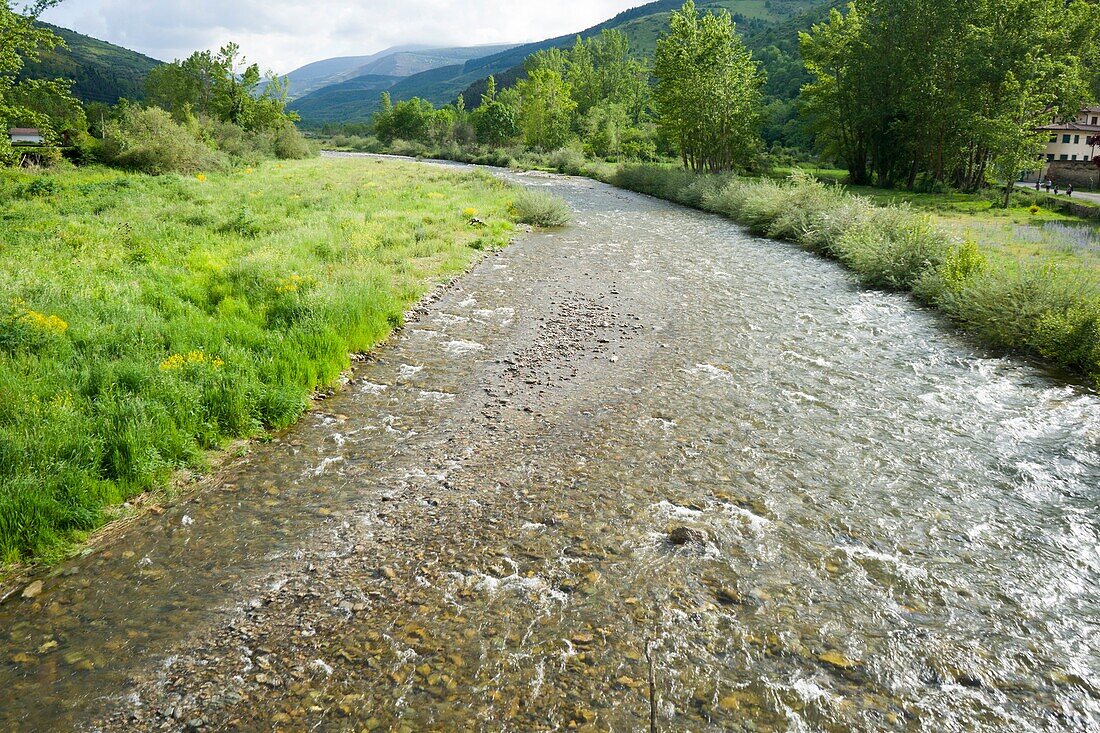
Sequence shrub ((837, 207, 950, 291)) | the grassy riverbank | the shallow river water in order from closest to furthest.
Result: the shallow river water → the grassy riverbank → shrub ((837, 207, 950, 291))

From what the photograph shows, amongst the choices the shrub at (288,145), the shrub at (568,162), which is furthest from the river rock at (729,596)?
the shrub at (288,145)

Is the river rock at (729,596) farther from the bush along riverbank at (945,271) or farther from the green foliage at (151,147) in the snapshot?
the green foliage at (151,147)

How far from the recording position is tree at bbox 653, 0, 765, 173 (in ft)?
139

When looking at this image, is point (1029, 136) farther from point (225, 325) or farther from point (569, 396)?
point (225, 325)

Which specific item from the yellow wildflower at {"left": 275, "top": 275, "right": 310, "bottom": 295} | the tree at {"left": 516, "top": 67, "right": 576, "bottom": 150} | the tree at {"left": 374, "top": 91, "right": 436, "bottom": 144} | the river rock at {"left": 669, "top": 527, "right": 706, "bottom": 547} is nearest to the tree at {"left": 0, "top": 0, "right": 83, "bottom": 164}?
the yellow wildflower at {"left": 275, "top": 275, "right": 310, "bottom": 295}

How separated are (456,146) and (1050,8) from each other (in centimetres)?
7515

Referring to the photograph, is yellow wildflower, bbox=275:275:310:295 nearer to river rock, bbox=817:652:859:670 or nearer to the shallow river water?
the shallow river water

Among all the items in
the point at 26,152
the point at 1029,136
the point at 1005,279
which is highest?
the point at 26,152

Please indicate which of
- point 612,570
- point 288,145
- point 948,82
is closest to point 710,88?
point 948,82

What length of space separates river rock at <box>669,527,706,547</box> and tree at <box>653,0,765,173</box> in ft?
140

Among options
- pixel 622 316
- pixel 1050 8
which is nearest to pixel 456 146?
pixel 1050 8

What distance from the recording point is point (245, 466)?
7.75 metres

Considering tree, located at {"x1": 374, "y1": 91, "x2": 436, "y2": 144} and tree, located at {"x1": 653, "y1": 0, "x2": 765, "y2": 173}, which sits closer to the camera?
tree, located at {"x1": 653, "y1": 0, "x2": 765, "y2": 173}

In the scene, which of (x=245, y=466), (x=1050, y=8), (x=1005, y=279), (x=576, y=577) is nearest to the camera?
(x=576, y=577)
